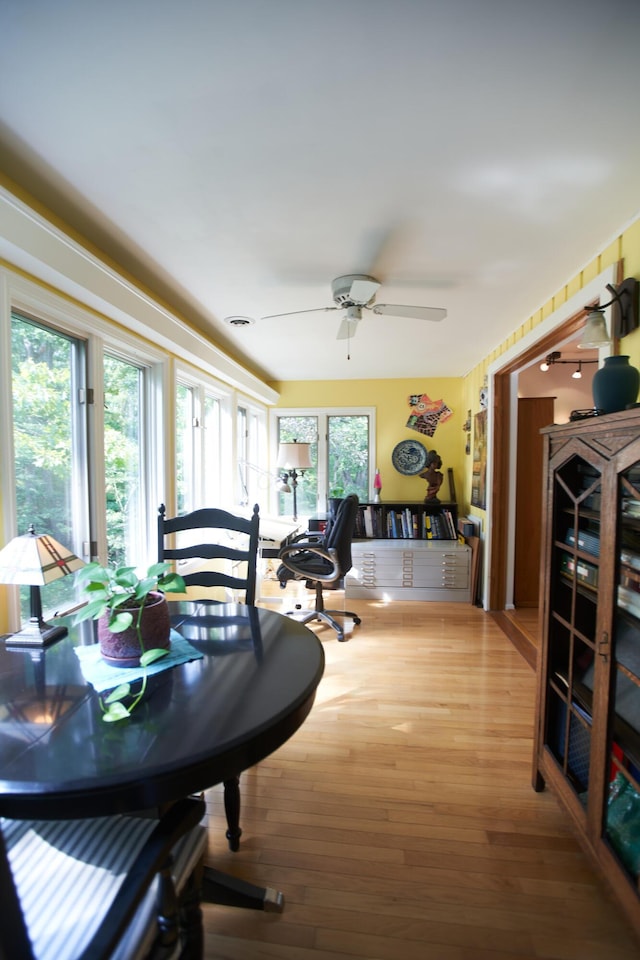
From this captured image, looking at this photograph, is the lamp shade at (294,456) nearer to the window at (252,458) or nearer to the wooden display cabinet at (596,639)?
the window at (252,458)

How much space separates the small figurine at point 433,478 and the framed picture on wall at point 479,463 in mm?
455

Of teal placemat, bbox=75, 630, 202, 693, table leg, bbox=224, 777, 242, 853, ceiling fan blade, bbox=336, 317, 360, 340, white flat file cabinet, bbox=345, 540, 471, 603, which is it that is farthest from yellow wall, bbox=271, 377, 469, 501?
teal placemat, bbox=75, 630, 202, 693

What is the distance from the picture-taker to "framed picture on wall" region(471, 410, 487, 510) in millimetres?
3766

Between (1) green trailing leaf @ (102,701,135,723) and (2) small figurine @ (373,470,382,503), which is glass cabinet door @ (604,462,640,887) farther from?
(2) small figurine @ (373,470,382,503)

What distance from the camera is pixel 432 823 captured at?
1510mm

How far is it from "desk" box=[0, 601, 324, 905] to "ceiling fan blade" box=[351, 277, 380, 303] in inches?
65.5

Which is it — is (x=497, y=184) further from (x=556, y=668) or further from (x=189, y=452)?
(x=189, y=452)

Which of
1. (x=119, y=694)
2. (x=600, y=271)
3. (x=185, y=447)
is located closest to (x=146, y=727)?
(x=119, y=694)

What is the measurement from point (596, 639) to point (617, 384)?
2.65 ft

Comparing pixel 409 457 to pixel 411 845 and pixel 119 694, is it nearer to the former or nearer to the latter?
pixel 411 845

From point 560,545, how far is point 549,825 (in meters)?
0.99

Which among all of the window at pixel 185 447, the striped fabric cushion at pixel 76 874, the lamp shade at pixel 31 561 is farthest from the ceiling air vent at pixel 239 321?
the striped fabric cushion at pixel 76 874

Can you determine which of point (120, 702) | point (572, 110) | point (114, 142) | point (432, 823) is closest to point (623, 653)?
point (432, 823)

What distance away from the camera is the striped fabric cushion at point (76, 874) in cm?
71
